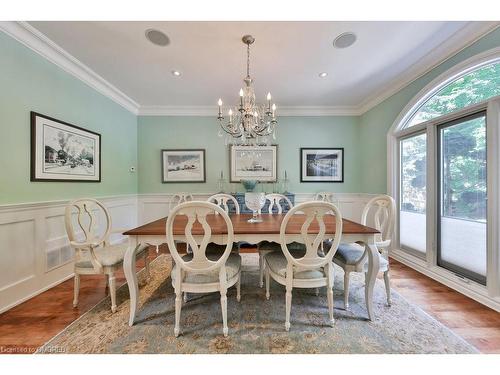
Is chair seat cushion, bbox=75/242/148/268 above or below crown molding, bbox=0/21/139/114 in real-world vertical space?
below

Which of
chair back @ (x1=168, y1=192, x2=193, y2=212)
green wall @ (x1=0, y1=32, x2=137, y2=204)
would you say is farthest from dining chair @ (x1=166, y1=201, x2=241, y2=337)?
chair back @ (x1=168, y1=192, x2=193, y2=212)

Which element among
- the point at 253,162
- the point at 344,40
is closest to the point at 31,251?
the point at 253,162

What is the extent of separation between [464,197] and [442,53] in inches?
64.6

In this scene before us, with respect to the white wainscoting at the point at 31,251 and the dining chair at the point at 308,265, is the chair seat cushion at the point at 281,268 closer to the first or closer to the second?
the dining chair at the point at 308,265

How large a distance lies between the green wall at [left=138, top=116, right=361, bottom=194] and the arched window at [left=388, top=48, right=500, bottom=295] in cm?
107

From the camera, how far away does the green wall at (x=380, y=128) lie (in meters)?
2.50

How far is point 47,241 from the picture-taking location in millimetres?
2188

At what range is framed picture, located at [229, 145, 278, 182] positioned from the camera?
13.2 ft

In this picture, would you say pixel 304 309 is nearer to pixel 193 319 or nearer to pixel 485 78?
pixel 193 319

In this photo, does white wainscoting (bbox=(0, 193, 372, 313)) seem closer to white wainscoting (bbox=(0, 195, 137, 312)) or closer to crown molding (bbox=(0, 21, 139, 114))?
white wainscoting (bbox=(0, 195, 137, 312))

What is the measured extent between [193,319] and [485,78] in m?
3.58

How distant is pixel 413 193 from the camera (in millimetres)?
2895

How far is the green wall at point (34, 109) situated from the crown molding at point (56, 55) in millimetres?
55
